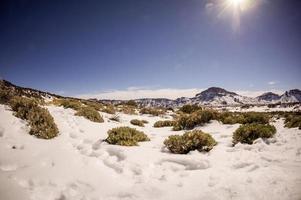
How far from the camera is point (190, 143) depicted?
5664 mm

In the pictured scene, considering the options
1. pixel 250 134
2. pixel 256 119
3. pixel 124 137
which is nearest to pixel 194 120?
pixel 256 119

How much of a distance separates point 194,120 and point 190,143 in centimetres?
483

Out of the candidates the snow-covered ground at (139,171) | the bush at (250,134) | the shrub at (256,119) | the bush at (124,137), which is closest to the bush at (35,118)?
the snow-covered ground at (139,171)

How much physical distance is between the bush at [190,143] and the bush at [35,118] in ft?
11.3

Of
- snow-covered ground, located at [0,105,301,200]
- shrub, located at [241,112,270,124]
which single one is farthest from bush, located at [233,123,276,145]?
shrub, located at [241,112,270,124]

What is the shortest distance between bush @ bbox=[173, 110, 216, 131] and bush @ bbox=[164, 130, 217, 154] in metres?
3.90

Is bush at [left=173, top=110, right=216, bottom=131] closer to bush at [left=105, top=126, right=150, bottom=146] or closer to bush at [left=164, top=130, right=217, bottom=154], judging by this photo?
bush at [left=105, top=126, right=150, bottom=146]

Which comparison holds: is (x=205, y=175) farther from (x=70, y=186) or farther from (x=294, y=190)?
(x=70, y=186)

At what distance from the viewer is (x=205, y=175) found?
3.90m

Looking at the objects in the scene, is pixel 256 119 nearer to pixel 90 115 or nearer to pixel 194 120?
pixel 194 120

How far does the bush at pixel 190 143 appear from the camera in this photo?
18.3ft

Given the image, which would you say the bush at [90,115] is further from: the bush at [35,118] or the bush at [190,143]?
the bush at [190,143]

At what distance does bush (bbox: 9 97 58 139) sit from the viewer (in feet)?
20.9

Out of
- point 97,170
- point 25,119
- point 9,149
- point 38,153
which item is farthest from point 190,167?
point 25,119
